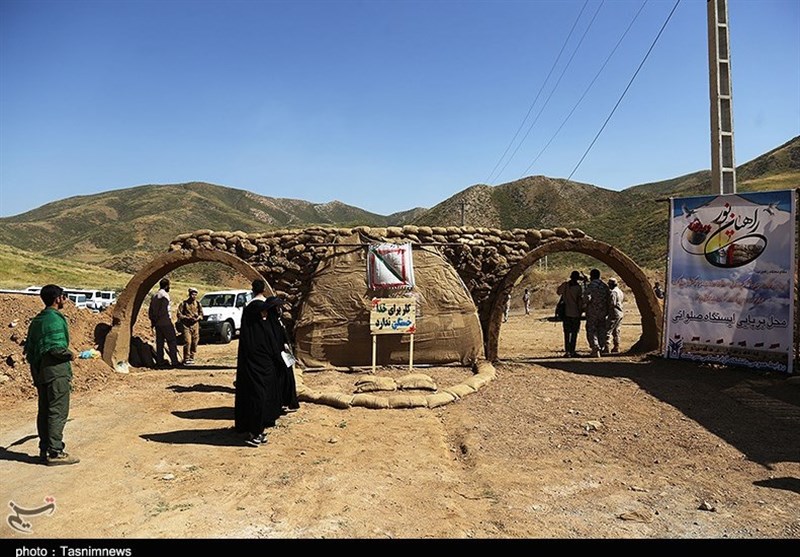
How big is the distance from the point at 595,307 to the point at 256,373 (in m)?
8.07

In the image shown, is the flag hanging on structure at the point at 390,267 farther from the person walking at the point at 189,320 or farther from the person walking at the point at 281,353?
the person walking at the point at 189,320

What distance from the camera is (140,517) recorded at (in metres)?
3.96

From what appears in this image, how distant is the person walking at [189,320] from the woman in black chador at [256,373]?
220 inches

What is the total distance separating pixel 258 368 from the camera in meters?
6.07

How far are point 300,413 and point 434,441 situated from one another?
2.12 metres

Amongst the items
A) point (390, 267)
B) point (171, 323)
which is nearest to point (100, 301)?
point (171, 323)

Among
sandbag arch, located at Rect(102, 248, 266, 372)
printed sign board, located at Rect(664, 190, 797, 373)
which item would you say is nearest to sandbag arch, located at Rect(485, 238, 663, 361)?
printed sign board, located at Rect(664, 190, 797, 373)

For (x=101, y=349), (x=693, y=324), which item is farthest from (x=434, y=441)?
(x=101, y=349)

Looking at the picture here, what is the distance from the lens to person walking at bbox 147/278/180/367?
10.2 m

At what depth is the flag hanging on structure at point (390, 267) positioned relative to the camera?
10.1 meters

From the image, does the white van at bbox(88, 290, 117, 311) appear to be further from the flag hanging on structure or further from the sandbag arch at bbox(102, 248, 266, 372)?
the flag hanging on structure

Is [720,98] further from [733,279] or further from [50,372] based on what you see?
[50,372]

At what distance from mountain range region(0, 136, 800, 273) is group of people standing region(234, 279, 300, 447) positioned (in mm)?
32945
